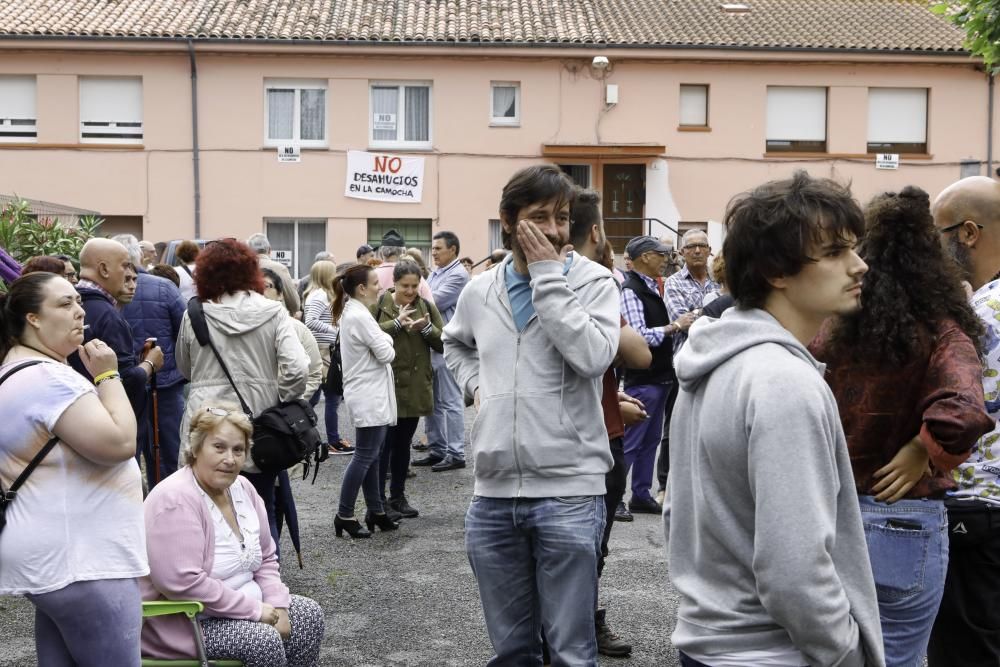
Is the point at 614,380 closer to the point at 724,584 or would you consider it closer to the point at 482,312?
the point at 482,312

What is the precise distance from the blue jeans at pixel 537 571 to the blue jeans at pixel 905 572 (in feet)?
3.05

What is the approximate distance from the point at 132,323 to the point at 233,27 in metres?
20.7

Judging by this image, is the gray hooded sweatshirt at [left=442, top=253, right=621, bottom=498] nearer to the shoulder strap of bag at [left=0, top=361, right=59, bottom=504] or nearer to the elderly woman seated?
the elderly woman seated

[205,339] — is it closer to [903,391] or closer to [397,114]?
[903,391]

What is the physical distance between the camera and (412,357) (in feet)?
28.9

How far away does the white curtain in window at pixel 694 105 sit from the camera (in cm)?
2727

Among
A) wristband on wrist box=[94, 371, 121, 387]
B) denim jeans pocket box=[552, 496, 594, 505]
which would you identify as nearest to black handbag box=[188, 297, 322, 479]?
wristband on wrist box=[94, 371, 121, 387]

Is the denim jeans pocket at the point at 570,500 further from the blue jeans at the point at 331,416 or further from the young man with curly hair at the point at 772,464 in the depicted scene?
the blue jeans at the point at 331,416

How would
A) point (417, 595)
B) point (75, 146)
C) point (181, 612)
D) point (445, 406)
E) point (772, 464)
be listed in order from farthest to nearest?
point (75, 146), point (445, 406), point (417, 595), point (181, 612), point (772, 464)

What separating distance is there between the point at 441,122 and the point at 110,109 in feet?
25.4

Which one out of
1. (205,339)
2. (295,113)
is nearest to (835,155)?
(295,113)

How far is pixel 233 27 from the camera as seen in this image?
2661cm

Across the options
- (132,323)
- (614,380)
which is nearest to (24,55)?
(132,323)

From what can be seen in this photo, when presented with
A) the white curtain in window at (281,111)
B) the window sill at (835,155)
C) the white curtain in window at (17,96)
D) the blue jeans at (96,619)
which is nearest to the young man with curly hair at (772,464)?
the blue jeans at (96,619)
